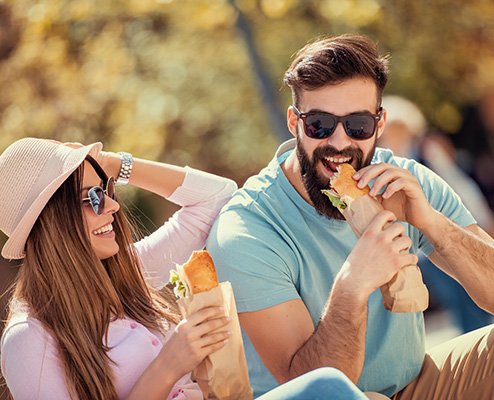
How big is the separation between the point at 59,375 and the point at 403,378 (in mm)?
1408

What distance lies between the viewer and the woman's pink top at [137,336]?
219 cm

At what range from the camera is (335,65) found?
277cm

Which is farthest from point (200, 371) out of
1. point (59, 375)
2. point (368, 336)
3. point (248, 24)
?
point (248, 24)

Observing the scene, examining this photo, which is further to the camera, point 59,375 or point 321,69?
point 321,69

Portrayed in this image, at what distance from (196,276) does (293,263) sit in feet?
2.01

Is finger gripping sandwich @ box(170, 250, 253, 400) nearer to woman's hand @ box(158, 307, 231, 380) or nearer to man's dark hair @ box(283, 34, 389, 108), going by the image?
woman's hand @ box(158, 307, 231, 380)

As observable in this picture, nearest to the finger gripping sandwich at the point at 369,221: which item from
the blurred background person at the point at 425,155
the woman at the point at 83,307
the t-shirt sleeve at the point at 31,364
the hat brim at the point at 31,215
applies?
the woman at the point at 83,307

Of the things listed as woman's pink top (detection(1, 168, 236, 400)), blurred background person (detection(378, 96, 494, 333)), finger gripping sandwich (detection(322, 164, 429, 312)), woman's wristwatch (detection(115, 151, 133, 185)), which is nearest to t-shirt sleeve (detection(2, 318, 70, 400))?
woman's pink top (detection(1, 168, 236, 400))

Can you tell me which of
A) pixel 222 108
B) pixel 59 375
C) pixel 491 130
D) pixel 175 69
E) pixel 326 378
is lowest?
pixel 491 130

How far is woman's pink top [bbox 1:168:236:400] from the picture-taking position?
2.19 meters

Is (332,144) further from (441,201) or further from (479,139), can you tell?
(479,139)

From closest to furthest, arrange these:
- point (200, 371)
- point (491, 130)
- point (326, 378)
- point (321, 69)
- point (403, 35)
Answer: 1. point (326, 378)
2. point (200, 371)
3. point (321, 69)
4. point (403, 35)
5. point (491, 130)

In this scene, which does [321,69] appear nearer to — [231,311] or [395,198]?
[395,198]

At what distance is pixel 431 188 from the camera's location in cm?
312
